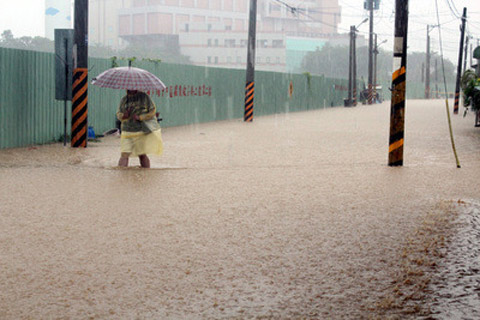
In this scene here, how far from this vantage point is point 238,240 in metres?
6.70

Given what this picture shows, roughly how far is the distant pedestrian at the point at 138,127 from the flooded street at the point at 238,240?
14.7 inches

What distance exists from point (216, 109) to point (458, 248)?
74.5 feet

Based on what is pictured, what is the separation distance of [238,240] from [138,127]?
5627 mm

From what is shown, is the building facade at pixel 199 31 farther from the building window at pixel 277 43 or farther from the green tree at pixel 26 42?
the green tree at pixel 26 42

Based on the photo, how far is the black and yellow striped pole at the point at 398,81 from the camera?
12742 mm

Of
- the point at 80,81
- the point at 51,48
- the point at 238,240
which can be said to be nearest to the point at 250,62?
the point at 80,81

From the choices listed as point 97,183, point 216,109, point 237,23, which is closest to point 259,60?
point 237,23

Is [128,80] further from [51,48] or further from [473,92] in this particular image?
[51,48]

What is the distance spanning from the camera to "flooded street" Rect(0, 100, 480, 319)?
15.8ft

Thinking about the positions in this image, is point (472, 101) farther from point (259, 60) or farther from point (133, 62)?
point (259, 60)

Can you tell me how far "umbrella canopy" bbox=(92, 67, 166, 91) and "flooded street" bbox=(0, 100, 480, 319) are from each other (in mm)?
1391

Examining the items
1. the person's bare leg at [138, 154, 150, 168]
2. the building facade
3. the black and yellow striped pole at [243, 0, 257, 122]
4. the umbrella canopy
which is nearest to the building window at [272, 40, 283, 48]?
the building facade

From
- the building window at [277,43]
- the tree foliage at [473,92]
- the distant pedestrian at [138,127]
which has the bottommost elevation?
the distant pedestrian at [138,127]

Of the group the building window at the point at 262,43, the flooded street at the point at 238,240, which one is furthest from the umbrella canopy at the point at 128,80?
the building window at the point at 262,43
